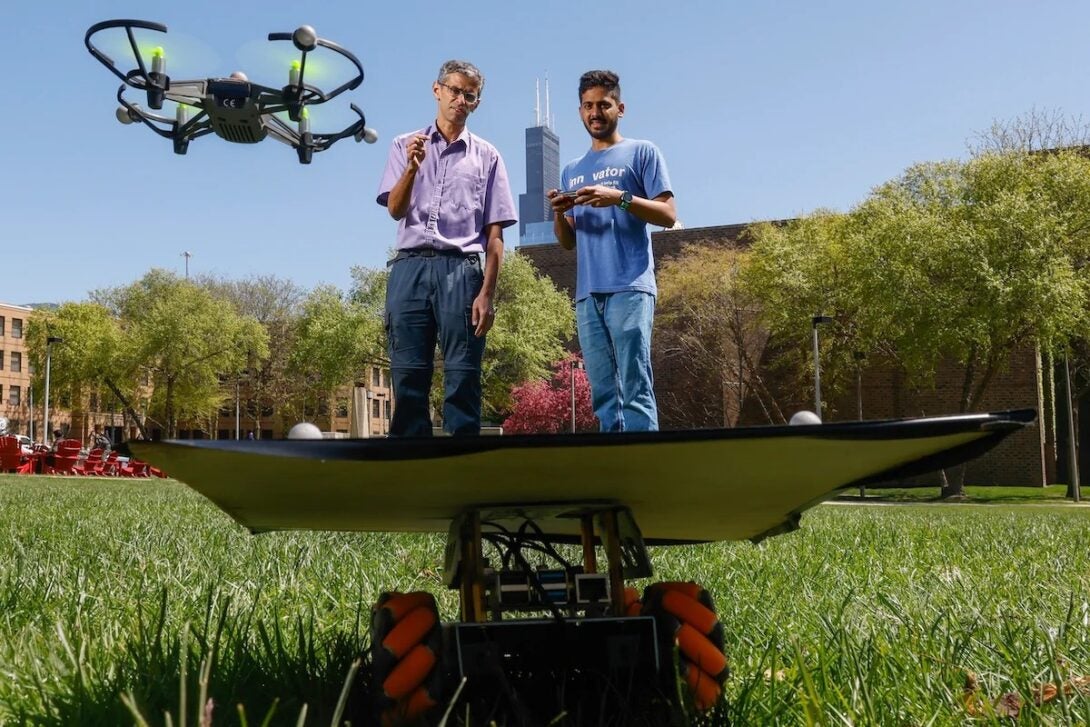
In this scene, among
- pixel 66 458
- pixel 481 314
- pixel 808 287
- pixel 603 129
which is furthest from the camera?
pixel 808 287

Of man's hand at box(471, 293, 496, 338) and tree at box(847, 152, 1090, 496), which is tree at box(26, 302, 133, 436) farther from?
man's hand at box(471, 293, 496, 338)

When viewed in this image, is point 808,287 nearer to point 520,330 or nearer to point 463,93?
point 520,330

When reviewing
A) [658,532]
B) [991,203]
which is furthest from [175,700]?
[991,203]

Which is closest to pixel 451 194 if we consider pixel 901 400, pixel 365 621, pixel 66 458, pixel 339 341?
pixel 365 621

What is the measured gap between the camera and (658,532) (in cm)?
239

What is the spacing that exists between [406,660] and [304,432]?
40 centimetres

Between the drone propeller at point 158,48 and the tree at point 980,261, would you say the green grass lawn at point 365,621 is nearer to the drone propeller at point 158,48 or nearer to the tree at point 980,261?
the drone propeller at point 158,48

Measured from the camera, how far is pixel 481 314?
11.0 ft

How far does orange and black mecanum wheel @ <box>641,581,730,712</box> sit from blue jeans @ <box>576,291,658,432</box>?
1.96 meters

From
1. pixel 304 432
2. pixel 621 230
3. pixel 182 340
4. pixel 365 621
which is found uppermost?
pixel 182 340

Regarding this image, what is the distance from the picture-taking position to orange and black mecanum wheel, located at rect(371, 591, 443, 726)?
4.67ft

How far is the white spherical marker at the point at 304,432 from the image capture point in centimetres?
138

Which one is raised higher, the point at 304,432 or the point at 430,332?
the point at 430,332

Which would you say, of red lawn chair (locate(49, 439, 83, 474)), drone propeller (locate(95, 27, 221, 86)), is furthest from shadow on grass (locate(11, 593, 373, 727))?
red lawn chair (locate(49, 439, 83, 474))
